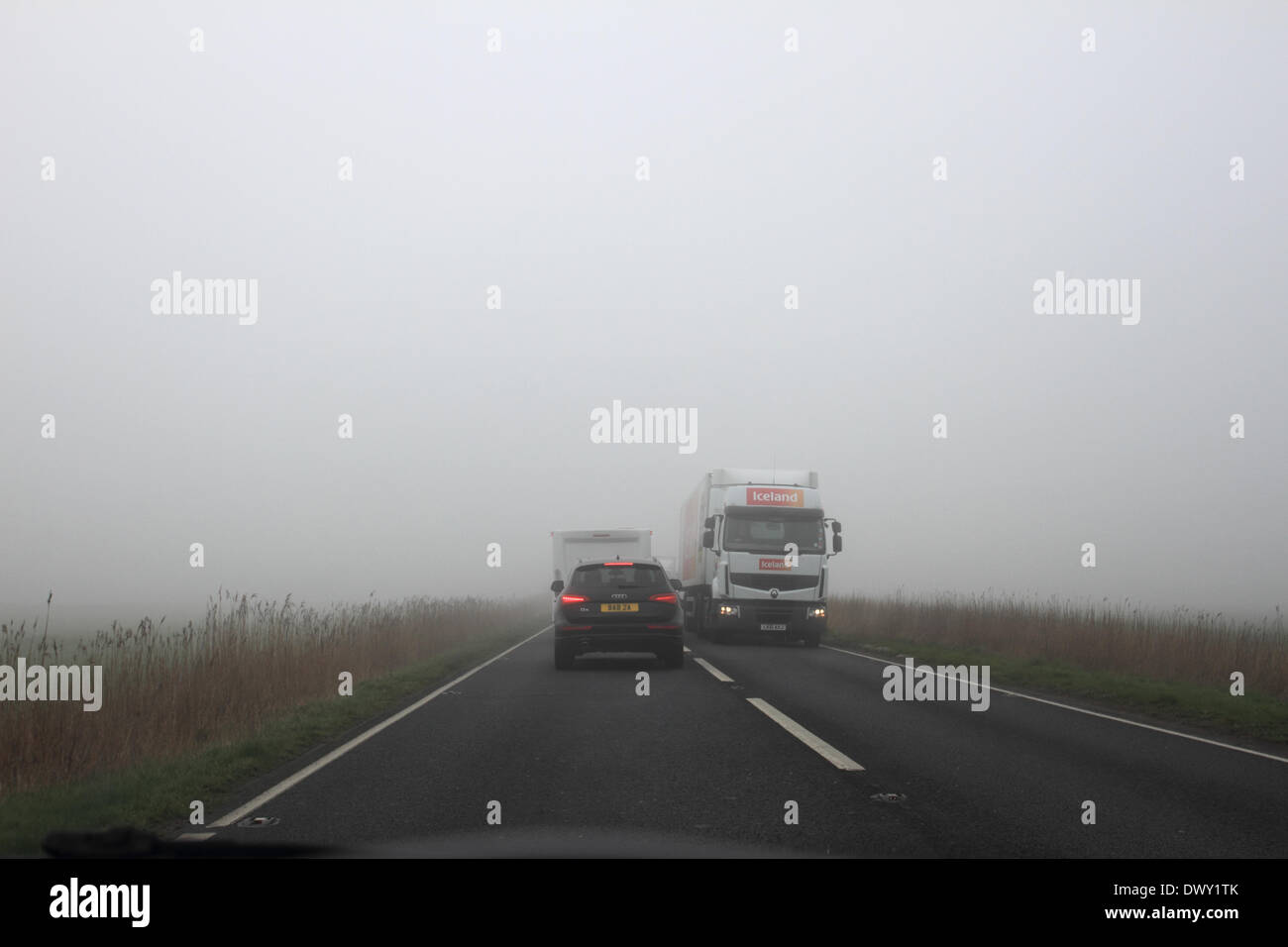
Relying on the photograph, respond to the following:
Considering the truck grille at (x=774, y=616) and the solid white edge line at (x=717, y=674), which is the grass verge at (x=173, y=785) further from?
the truck grille at (x=774, y=616)

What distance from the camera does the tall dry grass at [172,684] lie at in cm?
804

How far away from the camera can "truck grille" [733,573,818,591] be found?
2344 centimetres

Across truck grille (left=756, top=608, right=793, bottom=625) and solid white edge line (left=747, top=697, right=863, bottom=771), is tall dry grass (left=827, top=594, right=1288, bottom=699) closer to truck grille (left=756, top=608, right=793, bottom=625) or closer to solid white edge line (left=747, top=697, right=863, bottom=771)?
truck grille (left=756, top=608, right=793, bottom=625)

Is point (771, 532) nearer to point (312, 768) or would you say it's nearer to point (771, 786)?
point (312, 768)

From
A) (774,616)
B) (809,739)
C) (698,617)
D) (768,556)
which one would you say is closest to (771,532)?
(768,556)

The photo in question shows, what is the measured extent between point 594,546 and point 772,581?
32.2 ft

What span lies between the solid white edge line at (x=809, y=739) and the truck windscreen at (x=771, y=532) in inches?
457

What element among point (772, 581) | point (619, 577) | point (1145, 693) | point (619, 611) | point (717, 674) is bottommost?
point (717, 674)

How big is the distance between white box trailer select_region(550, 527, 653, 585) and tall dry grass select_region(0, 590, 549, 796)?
1418 centimetres

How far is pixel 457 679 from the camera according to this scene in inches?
619

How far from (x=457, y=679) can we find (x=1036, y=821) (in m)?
11.0

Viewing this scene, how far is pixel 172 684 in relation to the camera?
10484 millimetres
